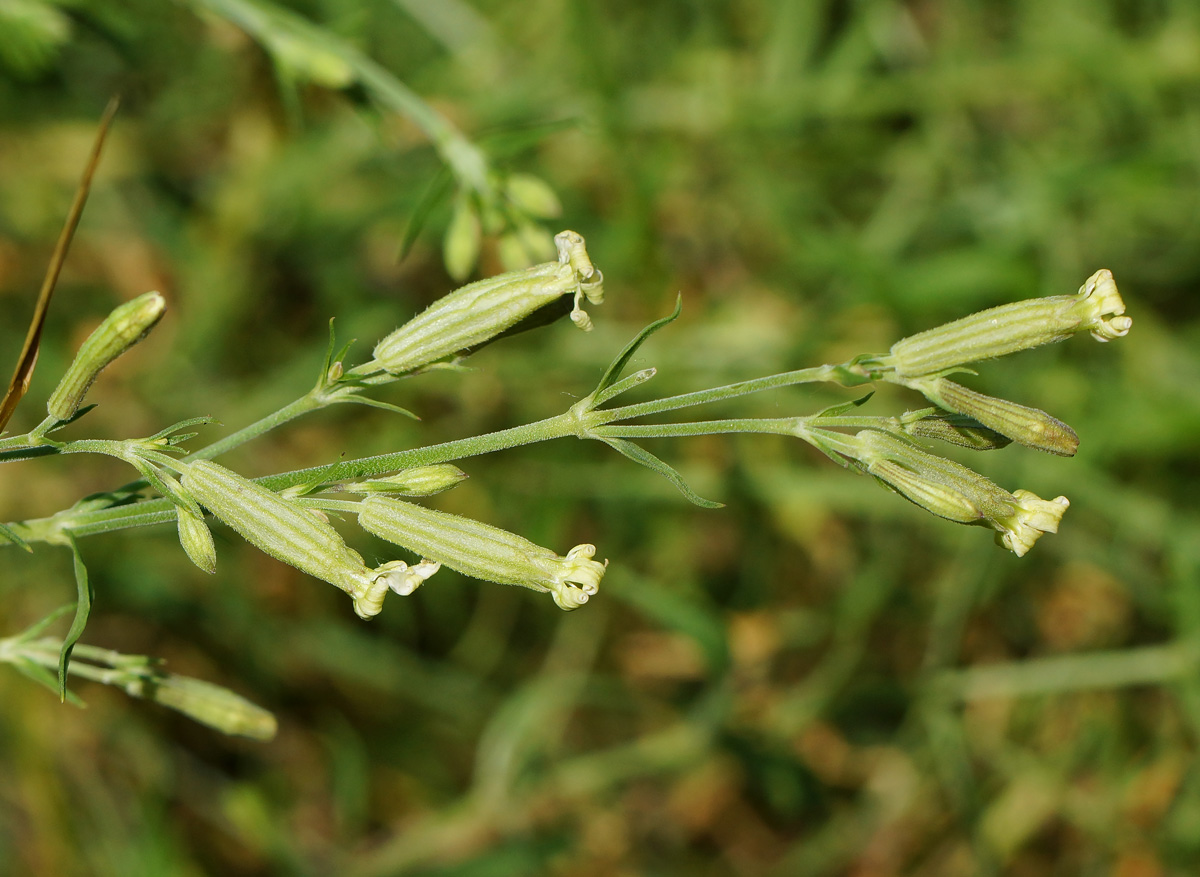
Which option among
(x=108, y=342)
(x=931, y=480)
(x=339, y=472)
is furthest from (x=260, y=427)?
(x=931, y=480)

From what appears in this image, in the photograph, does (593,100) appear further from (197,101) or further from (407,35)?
(197,101)

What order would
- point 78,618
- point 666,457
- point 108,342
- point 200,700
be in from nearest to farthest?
point 78,618 → point 108,342 → point 200,700 → point 666,457

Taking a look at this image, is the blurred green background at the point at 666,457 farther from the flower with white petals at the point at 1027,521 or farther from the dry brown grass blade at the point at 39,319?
the dry brown grass blade at the point at 39,319

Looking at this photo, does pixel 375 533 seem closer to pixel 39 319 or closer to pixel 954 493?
pixel 39 319

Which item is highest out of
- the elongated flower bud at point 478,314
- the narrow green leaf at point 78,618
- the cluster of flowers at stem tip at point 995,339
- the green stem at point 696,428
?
the cluster of flowers at stem tip at point 995,339

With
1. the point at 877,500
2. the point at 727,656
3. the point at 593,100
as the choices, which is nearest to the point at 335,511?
the point at 727,656

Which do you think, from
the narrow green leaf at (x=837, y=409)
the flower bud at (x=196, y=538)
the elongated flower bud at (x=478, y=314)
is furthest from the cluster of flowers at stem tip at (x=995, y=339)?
the flower bud at (x=196, y=538)

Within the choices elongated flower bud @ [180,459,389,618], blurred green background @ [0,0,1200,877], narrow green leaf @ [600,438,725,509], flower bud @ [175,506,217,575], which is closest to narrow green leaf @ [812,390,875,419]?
narrow green leaf @ [600,438,725,509]
